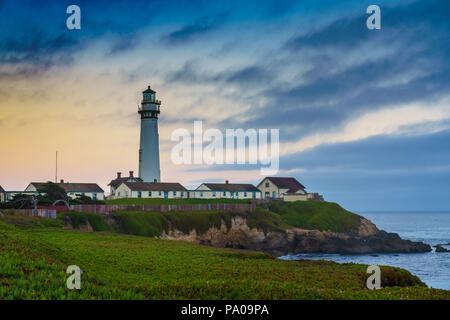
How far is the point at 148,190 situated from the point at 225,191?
832 inches

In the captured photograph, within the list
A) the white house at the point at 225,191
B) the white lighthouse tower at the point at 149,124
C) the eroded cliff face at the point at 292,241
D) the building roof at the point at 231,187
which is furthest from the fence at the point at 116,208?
the white lighthouse tower at the point at 149,124

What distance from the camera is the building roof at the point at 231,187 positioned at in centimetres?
10500

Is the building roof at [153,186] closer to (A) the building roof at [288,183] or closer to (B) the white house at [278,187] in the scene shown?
(B) the white house at [278,187]

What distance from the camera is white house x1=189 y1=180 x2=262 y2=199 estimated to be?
103 meters

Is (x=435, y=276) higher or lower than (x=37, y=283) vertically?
lower

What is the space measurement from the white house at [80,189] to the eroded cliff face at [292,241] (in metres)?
35.7

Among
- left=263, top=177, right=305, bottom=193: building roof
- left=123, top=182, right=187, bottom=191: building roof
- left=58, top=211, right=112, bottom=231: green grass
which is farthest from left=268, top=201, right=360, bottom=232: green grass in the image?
left=58, top=211, right=112, bottom=231: green grass

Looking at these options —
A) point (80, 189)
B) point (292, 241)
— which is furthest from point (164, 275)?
point (80, 189)
